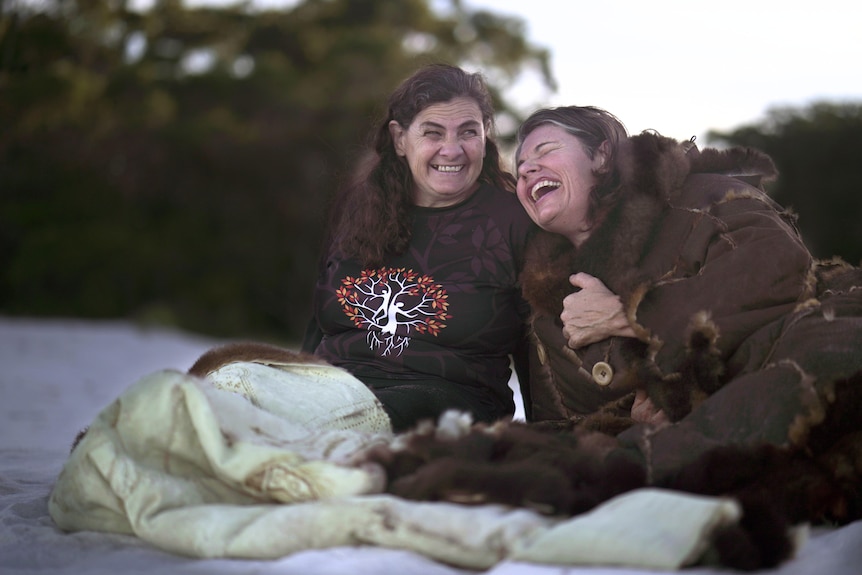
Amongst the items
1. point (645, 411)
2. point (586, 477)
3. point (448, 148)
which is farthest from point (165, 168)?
point (586, 477)

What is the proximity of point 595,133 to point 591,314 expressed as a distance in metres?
0.68

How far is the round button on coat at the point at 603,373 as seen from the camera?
307 centimetres

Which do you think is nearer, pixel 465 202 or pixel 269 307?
pixel 465 202

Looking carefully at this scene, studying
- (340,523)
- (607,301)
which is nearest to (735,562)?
(340,523)

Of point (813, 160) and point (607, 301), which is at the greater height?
point (813, 160)

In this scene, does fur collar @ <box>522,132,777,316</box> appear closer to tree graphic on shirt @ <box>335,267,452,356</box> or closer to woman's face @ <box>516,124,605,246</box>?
woman's face @ <box>516,124,605,246</box>

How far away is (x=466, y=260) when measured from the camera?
359 cm

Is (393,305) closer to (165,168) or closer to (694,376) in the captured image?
(694,376)

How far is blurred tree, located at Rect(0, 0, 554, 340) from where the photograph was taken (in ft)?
44.8

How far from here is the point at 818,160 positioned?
11570mm

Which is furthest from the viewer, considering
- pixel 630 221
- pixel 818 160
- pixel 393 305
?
pixel 818 160

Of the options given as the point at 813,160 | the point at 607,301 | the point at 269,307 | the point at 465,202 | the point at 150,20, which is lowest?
the point at 269,307

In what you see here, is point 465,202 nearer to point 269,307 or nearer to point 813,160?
point 813,160

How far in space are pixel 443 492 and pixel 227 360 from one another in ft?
4.06
